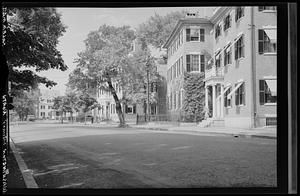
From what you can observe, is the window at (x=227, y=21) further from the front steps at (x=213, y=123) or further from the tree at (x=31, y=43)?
the tree at (x=31, y=43)

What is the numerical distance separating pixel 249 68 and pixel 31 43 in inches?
391

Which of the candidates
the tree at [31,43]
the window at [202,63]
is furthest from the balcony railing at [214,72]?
the tree at [31,43]

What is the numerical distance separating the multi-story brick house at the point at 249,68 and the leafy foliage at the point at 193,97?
1.02 m

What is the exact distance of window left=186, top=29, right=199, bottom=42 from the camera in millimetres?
19970

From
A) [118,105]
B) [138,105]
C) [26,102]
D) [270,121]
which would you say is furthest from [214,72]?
[26,102]

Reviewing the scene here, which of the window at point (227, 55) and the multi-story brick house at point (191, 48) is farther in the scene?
the multi-story brick house at point (191, 48)

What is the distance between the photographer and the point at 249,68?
14539mm

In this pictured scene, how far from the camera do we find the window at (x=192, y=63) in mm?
19875

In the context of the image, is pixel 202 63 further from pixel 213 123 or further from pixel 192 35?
pixel 213 123

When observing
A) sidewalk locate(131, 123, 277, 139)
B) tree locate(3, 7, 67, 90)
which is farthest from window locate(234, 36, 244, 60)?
tree locate(3, 7, 67, 90)

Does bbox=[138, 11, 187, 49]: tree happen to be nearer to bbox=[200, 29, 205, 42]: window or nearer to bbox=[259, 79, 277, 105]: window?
bbox=[200, 29, 205, 42]: window

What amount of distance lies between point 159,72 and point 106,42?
558cm

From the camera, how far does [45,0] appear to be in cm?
370

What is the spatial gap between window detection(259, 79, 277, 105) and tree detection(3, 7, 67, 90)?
28.6 feet
